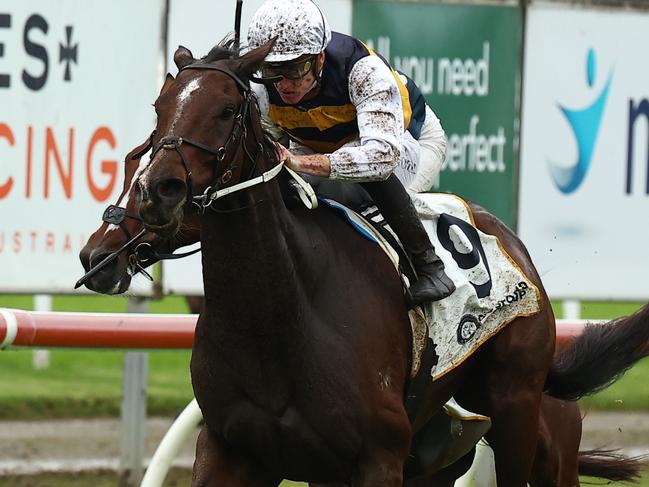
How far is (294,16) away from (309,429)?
3.72 ft

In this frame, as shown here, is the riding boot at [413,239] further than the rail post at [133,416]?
No

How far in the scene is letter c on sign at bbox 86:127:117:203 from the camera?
22.0 ft

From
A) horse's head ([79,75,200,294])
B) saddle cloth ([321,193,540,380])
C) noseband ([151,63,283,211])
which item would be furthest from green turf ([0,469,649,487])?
noseband ([151,63,283,211])

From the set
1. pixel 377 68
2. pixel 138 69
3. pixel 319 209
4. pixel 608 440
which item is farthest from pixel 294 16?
pixel 608 440

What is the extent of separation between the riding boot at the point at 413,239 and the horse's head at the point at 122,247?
0.64 metres

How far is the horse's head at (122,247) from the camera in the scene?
12.7 feet

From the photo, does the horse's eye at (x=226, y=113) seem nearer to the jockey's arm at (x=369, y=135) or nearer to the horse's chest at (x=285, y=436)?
the jockey's arm at (x=369, y=135)

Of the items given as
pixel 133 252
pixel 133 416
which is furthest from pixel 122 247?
pixel 133 416

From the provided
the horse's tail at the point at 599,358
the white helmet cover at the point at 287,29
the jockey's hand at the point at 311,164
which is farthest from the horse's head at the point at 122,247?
the horse's tail at the point at 599,358

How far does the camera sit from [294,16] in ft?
13.0

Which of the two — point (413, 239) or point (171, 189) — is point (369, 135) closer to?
point (413, 239)

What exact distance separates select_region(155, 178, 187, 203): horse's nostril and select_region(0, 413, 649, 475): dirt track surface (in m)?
3.91

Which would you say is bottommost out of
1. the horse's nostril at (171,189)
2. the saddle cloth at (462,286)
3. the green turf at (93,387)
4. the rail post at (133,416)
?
the green turf at (93,387)

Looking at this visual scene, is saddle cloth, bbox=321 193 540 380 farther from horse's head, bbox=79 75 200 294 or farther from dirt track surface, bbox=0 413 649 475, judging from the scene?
dirt track surface, bbox=0 413 649 475
